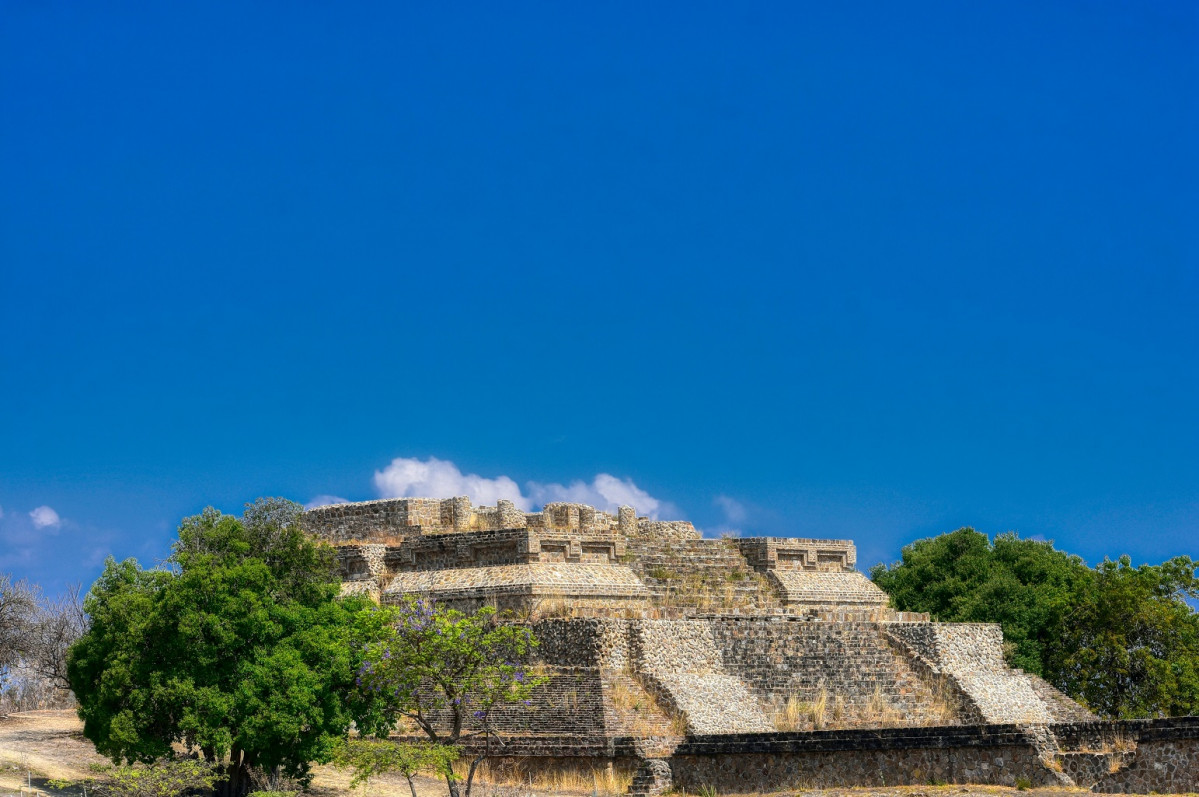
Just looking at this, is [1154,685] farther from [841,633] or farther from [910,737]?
[910,737]

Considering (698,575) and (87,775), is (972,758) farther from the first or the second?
(87,775)

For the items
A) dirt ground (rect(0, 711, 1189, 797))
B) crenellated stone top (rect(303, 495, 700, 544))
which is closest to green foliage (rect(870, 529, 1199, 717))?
crenellated stone top (rect(303, 495, 700, 544))

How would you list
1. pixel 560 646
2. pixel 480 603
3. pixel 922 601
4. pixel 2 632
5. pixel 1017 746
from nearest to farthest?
pixel 1017 746
pixel 560 646
pixel 480 603
pixel 2 632
pixel 922 601

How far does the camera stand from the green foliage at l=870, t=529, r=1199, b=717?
32.5m

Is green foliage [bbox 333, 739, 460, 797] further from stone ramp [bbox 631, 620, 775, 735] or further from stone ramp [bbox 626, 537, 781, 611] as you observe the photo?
stone ramp [bbox 626, 537, 781, 611]

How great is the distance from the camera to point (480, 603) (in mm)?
27828

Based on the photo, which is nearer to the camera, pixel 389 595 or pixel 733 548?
pixel 389 595

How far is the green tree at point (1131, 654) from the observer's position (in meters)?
32.1

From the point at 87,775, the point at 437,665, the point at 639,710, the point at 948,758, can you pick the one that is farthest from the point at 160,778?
the point at 948,758

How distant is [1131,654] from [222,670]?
75.1 feet

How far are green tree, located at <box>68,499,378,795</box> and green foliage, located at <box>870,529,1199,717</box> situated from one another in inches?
696

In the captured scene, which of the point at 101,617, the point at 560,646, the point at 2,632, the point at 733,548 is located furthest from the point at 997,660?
the point at 2,632

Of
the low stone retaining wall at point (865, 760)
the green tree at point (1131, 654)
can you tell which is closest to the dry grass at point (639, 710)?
the low stone retaining wall at point (865, 760)

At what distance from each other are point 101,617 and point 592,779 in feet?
28.6
